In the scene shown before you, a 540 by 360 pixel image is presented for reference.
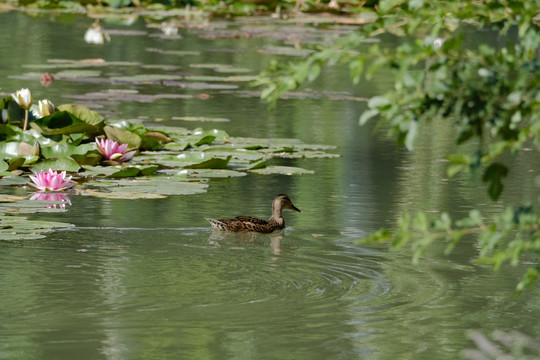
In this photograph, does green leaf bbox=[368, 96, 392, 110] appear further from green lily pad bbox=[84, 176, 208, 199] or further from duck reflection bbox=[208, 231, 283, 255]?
green lily pad bbox=[84, 176, 208, 199]

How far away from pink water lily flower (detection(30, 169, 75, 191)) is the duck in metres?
1.38

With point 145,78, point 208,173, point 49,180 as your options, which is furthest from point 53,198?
point 145,78

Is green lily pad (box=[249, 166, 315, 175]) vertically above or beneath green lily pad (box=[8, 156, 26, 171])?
beneath

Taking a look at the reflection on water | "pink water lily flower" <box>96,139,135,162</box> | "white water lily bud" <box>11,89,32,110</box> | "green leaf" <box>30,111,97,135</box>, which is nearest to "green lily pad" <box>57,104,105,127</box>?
"green leaf" <box>30,111,97,135</box>

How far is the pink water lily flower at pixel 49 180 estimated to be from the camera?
775 cm

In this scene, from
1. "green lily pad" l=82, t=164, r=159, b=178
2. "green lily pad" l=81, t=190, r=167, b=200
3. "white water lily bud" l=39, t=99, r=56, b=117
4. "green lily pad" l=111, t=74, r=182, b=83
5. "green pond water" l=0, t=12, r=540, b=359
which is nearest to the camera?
"green pond water" l=0, t=12, r=540, b=359

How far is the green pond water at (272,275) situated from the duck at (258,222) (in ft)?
0.21

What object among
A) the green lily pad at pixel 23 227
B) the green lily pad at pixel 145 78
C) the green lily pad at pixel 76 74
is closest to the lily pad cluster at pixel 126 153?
the green lily pad at pixel 23 227

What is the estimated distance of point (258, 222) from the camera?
700cm

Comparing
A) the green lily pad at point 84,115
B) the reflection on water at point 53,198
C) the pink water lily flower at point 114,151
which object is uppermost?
the green lily pad at point 84,115

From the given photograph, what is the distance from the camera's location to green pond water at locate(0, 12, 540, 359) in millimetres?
4809

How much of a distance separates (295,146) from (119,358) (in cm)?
560

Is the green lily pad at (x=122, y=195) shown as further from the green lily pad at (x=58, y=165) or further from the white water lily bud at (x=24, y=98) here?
the white water lily bud at (x=24, y=98)

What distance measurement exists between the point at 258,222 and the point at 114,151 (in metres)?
2.06
